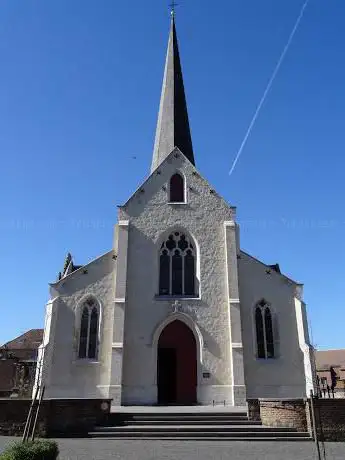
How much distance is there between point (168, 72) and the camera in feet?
107

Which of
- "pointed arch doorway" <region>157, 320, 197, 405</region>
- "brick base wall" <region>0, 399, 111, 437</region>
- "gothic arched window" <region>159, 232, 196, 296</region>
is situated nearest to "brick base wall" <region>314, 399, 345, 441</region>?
"brick base wall" <region>0, 399, 111, 437</region>

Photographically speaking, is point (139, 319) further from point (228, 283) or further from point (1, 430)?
point (1, 430)

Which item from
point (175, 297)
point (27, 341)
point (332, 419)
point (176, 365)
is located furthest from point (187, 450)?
point (27, 341)

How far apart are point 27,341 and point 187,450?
130 ft

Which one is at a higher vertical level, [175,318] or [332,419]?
[175,318]

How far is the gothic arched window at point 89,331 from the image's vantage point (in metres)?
20.3

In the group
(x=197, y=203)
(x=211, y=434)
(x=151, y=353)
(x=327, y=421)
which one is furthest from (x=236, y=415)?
(x=197, y=203)

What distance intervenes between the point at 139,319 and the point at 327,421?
10.1 meters

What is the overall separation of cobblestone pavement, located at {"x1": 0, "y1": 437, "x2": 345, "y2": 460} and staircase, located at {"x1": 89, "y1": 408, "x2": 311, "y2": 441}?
62 centimetres

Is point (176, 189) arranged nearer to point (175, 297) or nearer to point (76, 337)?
point (175, 297)

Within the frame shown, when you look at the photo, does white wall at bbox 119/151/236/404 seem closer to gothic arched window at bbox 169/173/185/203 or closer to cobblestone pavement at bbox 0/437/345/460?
gothic arched window at bbox 169/173/185/203

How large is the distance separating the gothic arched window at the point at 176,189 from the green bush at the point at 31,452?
16.9 m

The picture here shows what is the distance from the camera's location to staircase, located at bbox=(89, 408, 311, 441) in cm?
1329

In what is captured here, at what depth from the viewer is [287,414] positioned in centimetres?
1377
